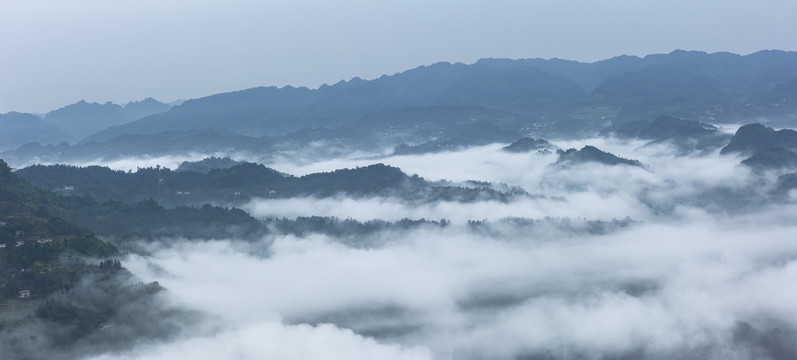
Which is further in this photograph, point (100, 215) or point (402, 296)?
point (100, 215)

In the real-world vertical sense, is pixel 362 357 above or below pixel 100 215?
below

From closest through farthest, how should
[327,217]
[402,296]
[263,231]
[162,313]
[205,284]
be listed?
[162,313] → [205,284] → [402,296] → [263,231] → [327,217]

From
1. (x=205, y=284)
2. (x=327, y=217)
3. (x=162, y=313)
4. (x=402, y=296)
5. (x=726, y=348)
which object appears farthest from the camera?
(x=327, y=217)

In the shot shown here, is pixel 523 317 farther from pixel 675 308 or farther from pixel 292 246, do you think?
pixel 292 246

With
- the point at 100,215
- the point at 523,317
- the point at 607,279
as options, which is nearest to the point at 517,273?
the point at 607,279

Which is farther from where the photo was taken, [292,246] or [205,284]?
[292,246]

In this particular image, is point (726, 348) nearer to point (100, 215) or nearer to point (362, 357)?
point (362, 357)

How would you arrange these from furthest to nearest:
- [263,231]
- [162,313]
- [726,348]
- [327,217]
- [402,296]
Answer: [327,217], [263,231], [402,296], [726,348], [162,313]

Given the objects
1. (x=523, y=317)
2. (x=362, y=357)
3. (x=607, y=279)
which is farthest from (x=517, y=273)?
(x=362, y=357)

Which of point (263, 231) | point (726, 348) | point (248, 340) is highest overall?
point (263, 231)
